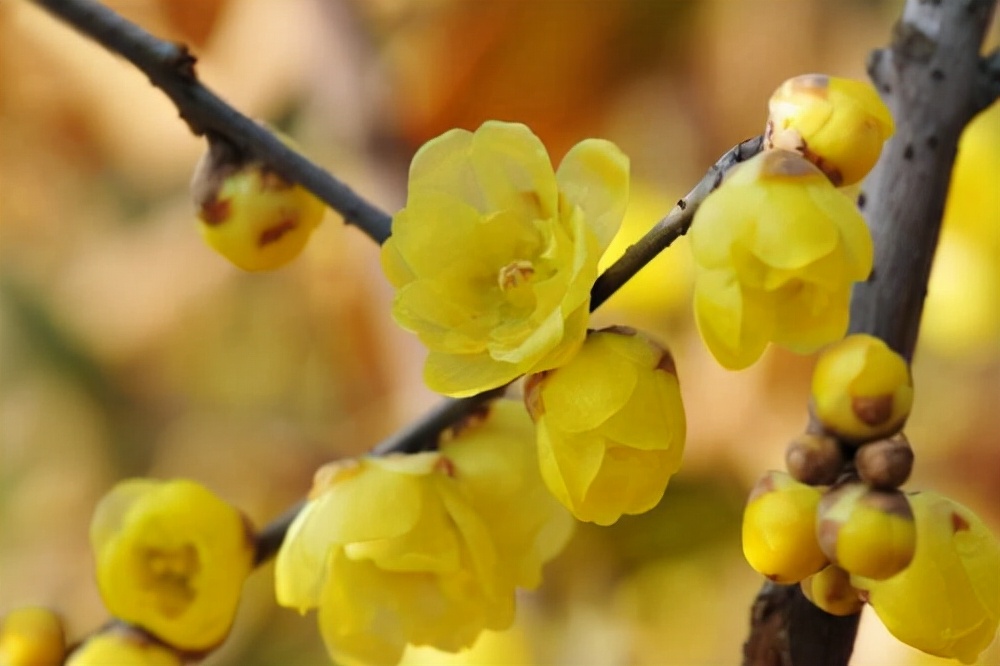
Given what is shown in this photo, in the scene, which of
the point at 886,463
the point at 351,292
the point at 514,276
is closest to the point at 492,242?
the point at 514,276

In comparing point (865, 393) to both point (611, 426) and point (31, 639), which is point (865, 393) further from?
point (31, 639)

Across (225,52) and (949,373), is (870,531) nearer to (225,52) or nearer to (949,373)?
(949,373)

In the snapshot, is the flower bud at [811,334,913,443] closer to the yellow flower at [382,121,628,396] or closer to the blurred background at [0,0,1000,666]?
the yellow flower at [382,121,628,396]

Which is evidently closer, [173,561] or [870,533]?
[870,533]

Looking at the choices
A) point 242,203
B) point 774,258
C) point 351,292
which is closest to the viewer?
point 774,258

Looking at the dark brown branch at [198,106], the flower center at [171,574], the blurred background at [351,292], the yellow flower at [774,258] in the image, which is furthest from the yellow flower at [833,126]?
the blurred background at [351,292]

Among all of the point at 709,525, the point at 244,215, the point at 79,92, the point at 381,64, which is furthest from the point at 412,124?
the point at 244,215

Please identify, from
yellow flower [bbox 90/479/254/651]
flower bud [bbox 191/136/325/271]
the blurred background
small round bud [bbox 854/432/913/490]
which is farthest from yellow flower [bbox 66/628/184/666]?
the blurred background
